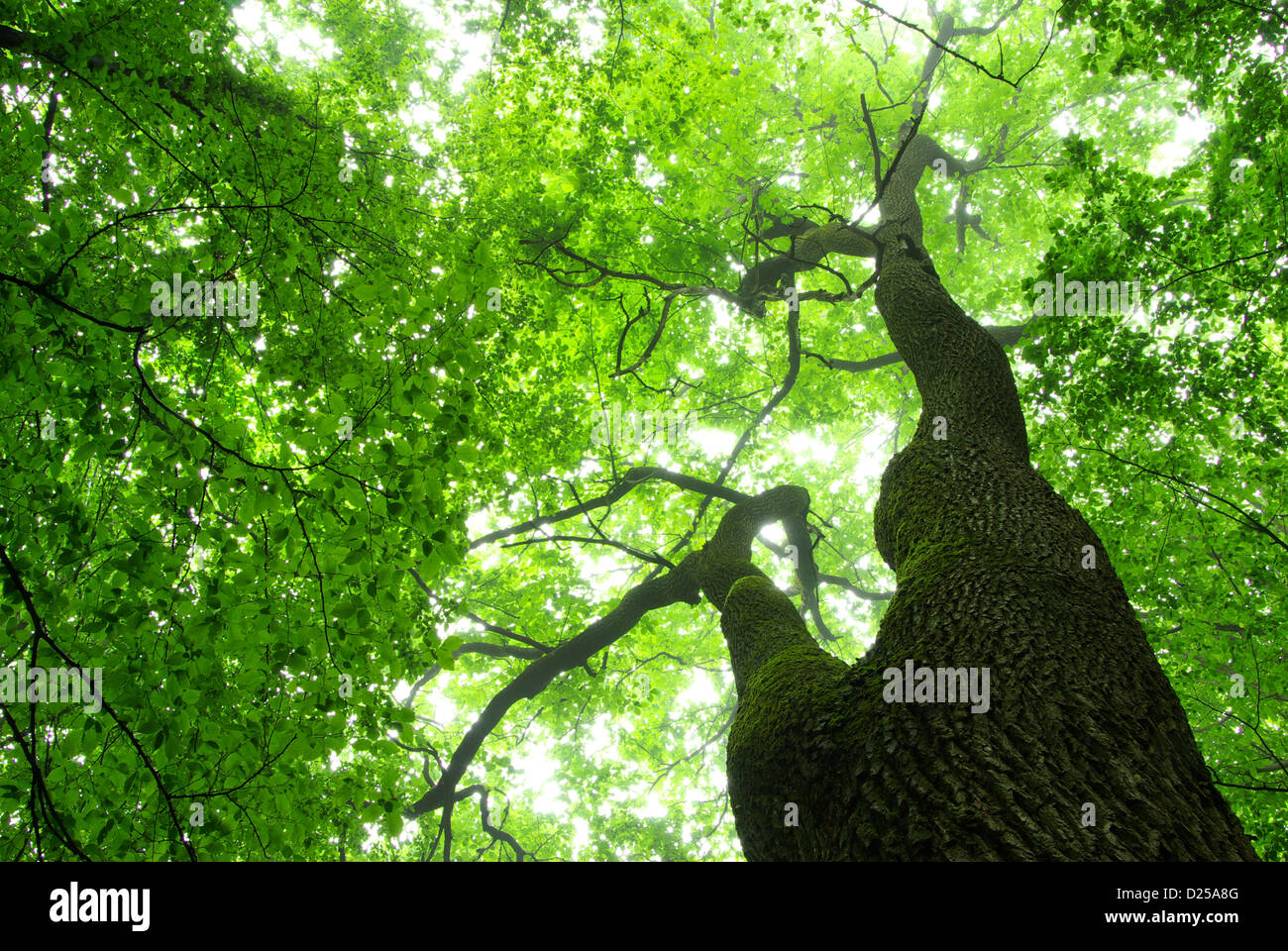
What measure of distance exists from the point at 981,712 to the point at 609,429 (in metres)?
6.71

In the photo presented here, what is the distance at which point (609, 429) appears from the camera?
28.4ft

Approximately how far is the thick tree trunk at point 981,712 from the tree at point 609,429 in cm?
2

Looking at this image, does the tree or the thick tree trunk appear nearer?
the thick tree trunk

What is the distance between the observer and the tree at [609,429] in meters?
2.43

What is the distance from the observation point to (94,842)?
2.52m

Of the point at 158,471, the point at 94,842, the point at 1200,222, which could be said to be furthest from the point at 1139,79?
the point at 94,842

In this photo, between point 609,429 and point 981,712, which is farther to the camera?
point 609,429

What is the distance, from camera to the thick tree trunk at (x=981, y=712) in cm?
199

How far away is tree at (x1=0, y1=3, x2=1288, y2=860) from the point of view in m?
2.43

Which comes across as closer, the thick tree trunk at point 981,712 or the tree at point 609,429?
the thick tree trunk at point 981,712

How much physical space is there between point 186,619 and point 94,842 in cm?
92

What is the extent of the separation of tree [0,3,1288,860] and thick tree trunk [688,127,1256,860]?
20mm

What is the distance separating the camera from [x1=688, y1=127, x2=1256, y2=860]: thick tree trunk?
1.99 meters

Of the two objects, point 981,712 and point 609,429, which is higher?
point 609,429
